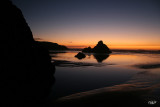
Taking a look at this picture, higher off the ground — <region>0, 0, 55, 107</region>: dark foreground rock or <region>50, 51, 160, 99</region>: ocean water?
<region>0, 0, 55, 107</region>: dark foreground rock

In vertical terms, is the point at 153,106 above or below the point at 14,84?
below

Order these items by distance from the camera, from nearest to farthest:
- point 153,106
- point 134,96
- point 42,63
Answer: point 153,106
point 134,96
point 42,63

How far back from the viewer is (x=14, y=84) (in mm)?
7461

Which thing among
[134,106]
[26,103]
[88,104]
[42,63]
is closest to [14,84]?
[26,103]

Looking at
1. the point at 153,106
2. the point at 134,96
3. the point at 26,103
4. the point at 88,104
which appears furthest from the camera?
the point at 134,96

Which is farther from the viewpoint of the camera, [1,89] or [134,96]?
[134,96]

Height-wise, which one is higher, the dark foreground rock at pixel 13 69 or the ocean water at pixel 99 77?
the dark foreground rock at pixel 13 69

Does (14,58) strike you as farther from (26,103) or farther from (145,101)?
(145,101)

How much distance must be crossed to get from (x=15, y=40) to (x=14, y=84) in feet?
11.8

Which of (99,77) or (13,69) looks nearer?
(13,69)

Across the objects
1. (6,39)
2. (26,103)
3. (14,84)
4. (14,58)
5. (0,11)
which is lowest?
(26,103)

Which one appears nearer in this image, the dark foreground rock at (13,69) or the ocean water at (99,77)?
the dark foreground rock at (13,69)

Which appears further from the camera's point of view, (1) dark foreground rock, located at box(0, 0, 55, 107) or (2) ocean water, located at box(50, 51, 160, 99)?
(2) ocean water, located at box(50, 51, 160, 99)

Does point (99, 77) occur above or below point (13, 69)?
below
